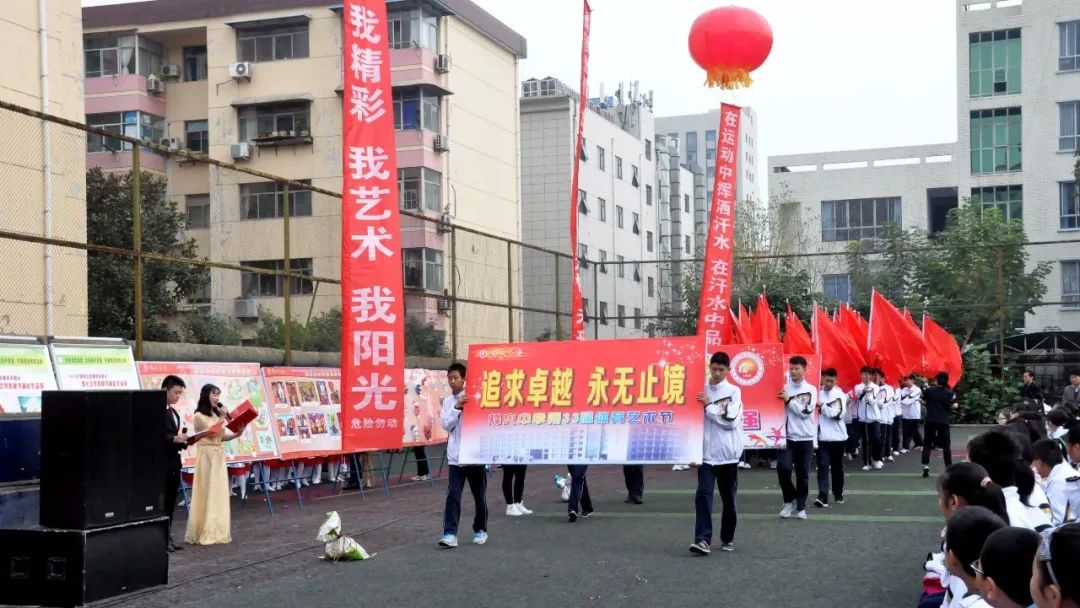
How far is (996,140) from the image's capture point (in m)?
46.1

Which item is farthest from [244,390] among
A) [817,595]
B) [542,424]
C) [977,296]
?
[977,296]

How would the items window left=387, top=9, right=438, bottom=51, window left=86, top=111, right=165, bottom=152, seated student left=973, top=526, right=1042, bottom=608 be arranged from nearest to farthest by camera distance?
seated student left=973, top=526, right=1042, bottom=608 < window left=387, top=9, right=438, bottom=51 < window left=86, top=111, right=165, bottom=152

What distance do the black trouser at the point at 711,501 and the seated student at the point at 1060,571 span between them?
796 centimetres

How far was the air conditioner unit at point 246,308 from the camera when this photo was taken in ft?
67.4

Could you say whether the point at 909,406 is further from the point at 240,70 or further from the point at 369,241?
the point at 240,70

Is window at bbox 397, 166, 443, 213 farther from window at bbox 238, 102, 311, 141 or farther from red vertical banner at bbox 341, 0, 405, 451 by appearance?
red vertical banner at bbox 341, 0, 405, 451

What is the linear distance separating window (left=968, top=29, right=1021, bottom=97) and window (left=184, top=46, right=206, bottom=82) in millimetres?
28363

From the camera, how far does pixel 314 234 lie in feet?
71.1

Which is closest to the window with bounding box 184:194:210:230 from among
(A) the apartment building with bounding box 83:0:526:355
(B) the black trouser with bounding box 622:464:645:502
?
(A) the apartment building with bounding box 83:0:526:355

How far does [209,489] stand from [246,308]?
8.54m

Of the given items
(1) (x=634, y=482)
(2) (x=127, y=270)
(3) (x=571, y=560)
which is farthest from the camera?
(2) (x=127, y=270)

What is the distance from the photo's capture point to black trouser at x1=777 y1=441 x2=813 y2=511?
543 inches

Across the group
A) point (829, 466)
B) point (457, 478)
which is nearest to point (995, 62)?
point (829, 466)

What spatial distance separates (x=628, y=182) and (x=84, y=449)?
50592mm
